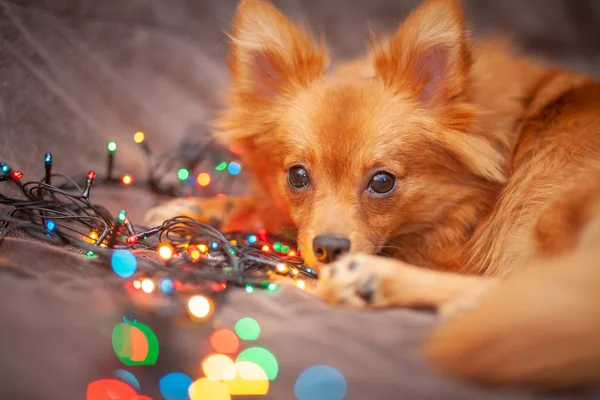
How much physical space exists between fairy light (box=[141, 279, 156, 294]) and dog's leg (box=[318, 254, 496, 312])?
0.44m

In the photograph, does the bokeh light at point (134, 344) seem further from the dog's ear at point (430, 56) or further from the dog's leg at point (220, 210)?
the dog's ear at point (430, 56)

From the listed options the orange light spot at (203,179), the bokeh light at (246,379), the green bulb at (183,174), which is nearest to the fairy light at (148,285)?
the bokeh light at (246,379)

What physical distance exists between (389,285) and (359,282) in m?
0.08

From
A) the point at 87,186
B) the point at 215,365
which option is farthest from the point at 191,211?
the point at 215,365

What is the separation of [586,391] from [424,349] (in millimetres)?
287

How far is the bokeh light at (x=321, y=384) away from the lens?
3.28 ft

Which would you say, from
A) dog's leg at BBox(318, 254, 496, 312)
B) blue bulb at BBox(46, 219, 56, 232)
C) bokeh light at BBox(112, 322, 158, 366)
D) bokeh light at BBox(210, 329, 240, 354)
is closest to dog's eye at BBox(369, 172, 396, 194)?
dog's leg at BBox(318, 254, 496, 312)

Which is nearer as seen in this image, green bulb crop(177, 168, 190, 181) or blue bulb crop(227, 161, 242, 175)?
green bulb crop(177, 168, 190, 181)

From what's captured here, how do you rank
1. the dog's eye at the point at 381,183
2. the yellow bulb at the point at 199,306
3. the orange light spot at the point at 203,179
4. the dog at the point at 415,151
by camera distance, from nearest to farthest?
the yellow bulb at the point at 199,306 < the dog at the point at 415,151 < the dog's eye at the point at 381,183 < the orange light spot at the point at 203,179

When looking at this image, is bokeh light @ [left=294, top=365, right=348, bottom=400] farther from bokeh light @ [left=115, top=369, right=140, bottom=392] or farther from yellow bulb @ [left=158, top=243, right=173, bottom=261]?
yellow bulb @ [left=158, top=243, right=173, bottom=261]

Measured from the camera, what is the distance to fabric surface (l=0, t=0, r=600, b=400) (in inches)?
41.2

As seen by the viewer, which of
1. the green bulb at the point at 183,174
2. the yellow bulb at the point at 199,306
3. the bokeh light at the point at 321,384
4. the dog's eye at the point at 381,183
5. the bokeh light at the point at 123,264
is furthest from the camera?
the green bulb at the point at 183,174

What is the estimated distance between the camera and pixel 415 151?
182cm

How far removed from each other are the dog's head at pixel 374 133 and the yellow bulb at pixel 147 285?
1.68 feet
